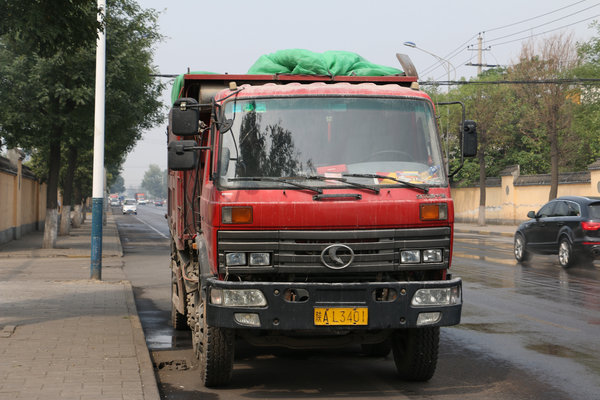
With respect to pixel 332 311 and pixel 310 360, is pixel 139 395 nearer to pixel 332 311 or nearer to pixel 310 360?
pixel 332 311

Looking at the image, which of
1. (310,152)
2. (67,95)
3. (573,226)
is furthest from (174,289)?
(67,95)

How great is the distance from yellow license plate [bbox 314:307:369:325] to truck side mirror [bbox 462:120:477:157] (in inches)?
77.6

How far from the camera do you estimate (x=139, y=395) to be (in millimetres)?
6219

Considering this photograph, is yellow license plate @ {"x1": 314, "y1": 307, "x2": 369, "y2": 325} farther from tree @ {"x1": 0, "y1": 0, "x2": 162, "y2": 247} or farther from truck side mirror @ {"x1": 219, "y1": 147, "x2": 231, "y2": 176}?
tree @ {"x1": 0, "y1": 0, "x2": 162, "y2": 247}

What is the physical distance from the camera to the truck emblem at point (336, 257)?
6.22 m

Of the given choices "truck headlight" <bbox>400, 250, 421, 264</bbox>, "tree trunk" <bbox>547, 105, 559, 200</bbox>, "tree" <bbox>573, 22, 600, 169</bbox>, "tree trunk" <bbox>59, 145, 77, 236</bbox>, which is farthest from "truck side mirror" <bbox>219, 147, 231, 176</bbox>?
"tree trunk" <bbox>547, 105, 559, 200</bbox>

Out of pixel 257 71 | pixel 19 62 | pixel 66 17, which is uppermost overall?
pixel 19 62

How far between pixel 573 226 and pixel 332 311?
14039 mm

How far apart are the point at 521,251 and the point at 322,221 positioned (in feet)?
52.3

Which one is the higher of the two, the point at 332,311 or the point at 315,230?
the point at 315,230

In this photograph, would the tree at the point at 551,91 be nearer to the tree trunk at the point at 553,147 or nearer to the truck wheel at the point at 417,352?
the tree trunk at the point at 553,147

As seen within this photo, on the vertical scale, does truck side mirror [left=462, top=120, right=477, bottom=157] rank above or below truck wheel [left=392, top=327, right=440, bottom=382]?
above

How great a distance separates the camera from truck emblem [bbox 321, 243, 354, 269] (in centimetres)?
622

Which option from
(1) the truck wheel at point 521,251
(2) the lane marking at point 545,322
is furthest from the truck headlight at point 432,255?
(1) the truck wheel at point 521,251
